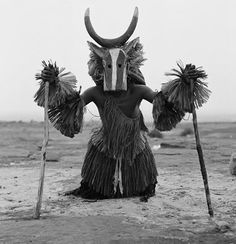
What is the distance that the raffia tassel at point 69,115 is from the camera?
604cm

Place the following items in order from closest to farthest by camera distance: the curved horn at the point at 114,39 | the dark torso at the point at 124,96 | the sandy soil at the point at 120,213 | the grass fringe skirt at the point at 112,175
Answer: the sandy soil at the point at 120,213, the curved horn at the point at 114,39, the dark torso at the point at 124,96, the grass fringe skirt at the point at 112,175

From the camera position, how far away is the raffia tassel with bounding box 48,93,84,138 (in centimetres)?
604

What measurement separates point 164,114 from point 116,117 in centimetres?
63

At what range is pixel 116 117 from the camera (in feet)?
20.1

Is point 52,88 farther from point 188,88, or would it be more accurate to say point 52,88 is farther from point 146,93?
point 188,88

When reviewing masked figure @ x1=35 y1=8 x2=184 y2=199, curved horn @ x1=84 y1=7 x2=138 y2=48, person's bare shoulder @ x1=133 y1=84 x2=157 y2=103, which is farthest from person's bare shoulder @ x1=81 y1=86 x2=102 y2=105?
curved horn @ x1=84 y1=7 x2=138 y2=48

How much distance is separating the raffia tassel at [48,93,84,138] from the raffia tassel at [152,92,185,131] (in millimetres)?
958

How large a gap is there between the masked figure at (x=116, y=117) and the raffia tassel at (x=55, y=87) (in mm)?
21

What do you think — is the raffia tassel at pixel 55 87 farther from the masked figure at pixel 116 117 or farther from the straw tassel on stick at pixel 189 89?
the straw tassel on stick at pixel 189 89

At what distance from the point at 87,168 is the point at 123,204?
84 cm

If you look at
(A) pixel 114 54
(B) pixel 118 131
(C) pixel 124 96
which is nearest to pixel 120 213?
(B) pixel 118 131

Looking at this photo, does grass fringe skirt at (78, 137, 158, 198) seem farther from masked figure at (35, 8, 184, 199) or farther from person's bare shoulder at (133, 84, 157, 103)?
person's bare shoulder at (133, 84, 157, 103)

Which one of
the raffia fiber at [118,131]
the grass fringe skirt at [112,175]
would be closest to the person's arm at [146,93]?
the raffia fiber at [118,131]

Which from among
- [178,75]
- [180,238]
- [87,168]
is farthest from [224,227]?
[87,168]
